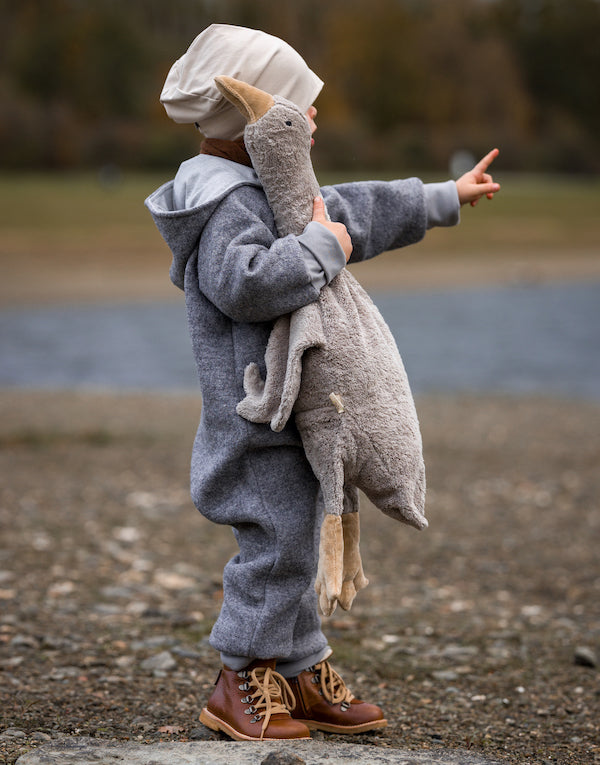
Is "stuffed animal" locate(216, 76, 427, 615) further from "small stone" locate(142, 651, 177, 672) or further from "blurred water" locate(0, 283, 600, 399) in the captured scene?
"blurred water" locate(0, 283, 600, 399)

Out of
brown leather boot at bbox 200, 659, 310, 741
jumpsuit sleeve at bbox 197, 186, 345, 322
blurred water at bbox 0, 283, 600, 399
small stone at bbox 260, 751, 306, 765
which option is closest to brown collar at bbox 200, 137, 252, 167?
jumpsuit sleeve at bbox 197, 186, 345, 322

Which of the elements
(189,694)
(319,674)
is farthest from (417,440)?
(189,694)

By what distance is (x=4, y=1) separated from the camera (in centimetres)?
6097

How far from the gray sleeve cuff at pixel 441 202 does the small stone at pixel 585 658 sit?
5.62 feet

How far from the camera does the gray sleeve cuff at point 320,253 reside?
7.77 feet

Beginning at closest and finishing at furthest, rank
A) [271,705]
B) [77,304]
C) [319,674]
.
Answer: [271,705]
[319,674]
[77,304]

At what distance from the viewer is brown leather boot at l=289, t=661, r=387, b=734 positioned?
9.13 feet

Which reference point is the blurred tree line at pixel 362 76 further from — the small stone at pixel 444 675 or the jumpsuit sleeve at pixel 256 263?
the jumpsuit sleeve at pixel 256 263

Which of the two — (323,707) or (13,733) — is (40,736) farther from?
(323,707)

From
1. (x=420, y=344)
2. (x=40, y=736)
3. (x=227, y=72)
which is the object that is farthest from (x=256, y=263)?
(x=420, y=344)

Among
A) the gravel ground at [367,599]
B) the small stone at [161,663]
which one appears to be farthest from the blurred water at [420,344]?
the small stone at [161,663]

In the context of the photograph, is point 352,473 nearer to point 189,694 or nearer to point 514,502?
point 189,694

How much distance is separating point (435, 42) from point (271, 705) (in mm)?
54596

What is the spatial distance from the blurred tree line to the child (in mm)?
38177
